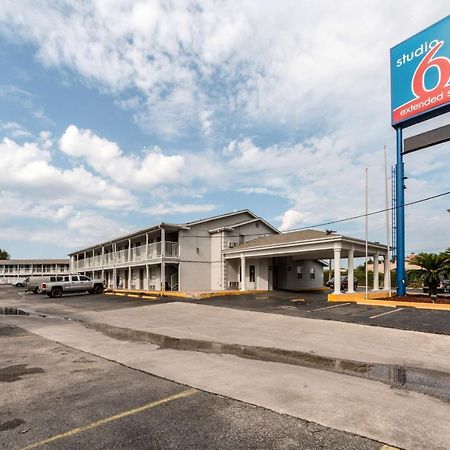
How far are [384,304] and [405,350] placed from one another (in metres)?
9.73

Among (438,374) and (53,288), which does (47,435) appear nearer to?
(438,374)

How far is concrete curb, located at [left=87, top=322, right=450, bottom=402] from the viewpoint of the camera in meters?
6.38

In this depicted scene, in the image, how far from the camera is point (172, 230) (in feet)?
99.6

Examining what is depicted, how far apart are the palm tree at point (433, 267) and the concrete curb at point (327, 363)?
15190mm

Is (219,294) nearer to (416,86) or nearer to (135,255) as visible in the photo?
(135,255)

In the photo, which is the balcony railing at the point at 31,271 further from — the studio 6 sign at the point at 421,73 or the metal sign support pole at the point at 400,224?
the studio 6 sign at the point at 421,73

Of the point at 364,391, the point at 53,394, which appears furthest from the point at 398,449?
the point at 53,394

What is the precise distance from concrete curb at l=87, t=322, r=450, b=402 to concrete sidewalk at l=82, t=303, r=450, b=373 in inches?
16.6

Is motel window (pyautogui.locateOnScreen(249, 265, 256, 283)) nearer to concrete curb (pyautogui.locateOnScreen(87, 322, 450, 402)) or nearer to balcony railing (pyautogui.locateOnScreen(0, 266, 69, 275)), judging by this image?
concrete curb (pyautogui.locateOnScreen(87, 322, 450, 402))

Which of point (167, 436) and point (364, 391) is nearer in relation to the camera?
point (167, 436)

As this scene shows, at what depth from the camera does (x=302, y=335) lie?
11.5m

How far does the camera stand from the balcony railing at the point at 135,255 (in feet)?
98.1

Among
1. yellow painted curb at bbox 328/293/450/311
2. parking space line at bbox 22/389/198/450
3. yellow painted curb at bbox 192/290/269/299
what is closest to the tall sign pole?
yellow painted curb at bbox 328/293/450/311

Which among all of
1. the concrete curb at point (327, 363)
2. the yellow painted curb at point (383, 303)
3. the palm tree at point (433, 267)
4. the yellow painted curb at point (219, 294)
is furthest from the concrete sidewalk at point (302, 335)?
the palm tree at point (433, 267)
